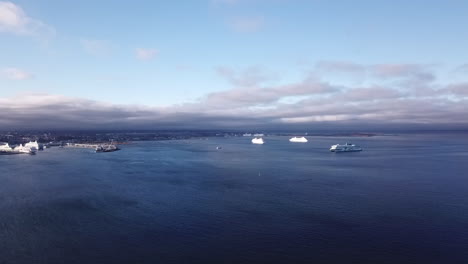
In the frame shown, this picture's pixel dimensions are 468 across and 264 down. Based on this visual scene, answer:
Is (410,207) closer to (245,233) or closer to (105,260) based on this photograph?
(245,233)

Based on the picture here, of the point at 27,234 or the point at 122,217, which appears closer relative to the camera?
the point at 27,234

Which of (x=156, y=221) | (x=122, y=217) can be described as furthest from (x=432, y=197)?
(x=122, y=217)

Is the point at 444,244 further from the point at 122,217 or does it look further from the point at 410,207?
the point at 122,217

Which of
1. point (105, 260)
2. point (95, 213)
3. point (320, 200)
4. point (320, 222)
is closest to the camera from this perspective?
point (105, 260)

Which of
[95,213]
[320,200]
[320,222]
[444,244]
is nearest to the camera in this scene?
[444,244]

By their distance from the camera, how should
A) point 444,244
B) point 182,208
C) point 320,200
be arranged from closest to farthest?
point 444,244 → point 182,208 → point 320,200

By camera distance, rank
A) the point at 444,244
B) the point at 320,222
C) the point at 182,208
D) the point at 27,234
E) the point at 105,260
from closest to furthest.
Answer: the point at 105,260, the point at 444,244, the point at 27,234, the point at 320,222, the point at 182,208

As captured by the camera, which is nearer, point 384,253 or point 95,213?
point 384,253

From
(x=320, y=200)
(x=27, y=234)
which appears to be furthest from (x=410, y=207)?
(x=27, y=234)
